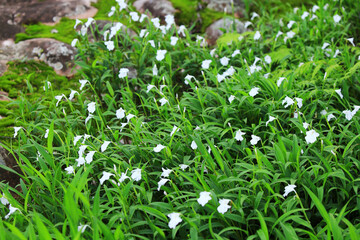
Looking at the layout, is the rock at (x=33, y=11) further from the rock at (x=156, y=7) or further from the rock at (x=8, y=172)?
the rock at (x=8, y=172)

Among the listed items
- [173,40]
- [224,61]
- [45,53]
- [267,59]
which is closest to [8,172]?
[45,53]

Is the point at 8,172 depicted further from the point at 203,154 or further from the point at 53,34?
the point at 53,34

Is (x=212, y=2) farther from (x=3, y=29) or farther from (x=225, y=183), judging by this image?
(x=225, y=183)

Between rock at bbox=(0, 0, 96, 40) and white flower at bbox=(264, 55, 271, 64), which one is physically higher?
rock at bbox=(0, 0, 96, 40)

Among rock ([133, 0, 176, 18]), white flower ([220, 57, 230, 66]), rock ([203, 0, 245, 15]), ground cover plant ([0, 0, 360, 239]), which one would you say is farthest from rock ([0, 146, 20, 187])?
rock ([203, 0, 245, 15])

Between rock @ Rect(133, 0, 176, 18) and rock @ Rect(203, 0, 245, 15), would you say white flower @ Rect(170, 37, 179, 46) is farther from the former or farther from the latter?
rock @ Rect(203, 0, 245, 15)
